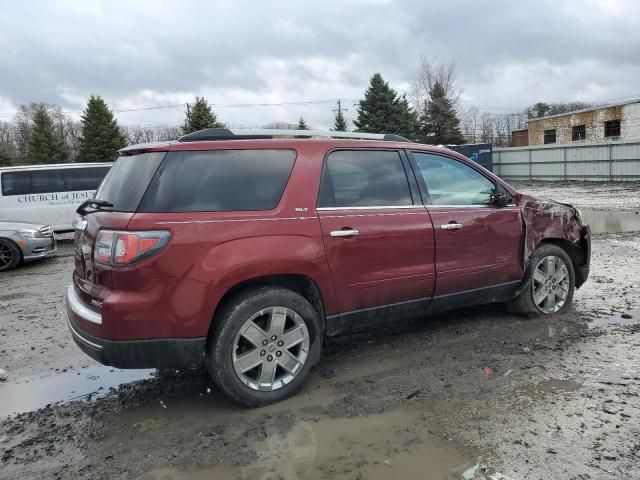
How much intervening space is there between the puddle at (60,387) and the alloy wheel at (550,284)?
145 inches

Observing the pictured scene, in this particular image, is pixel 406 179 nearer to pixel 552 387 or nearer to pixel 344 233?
pixel 344 233

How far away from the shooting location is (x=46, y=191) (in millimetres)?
12883

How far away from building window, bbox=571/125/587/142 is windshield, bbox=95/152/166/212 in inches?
1587

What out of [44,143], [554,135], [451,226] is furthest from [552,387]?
[44,143]

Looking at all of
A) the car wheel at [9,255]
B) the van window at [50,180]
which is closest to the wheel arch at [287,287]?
the car wheel at [9,255]

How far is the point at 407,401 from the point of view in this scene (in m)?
3.59

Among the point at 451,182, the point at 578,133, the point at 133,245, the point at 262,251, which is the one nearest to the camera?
the point at 133,245

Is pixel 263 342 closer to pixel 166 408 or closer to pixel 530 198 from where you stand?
pixel 166 408

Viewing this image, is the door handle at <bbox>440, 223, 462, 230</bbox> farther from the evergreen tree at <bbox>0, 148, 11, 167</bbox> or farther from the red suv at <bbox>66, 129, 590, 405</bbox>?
the evergreen tree at <bbox>0, 148, 11, 167</bbox>

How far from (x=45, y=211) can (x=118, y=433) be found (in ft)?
36.4

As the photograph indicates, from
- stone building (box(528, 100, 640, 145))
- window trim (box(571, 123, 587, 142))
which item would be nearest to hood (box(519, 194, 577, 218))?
stone building (box(528, 100, 640, 145))

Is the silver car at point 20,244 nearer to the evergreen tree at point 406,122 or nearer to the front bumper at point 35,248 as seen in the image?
the front bumper at point 35,248

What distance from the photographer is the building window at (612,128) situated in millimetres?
35344

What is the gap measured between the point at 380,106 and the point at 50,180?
108 ft
